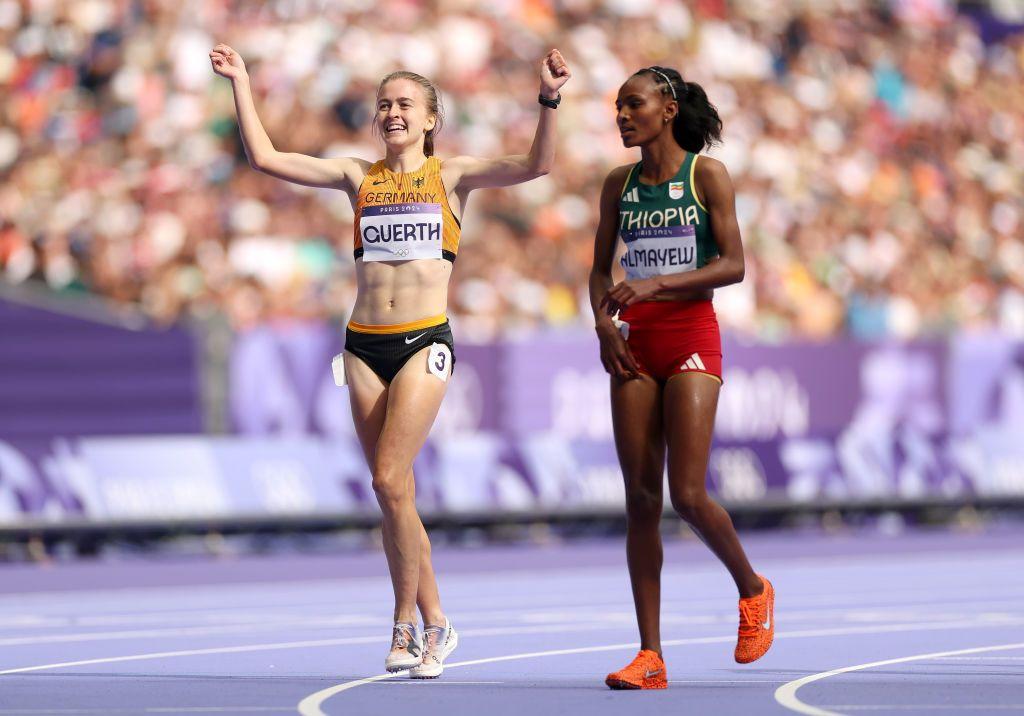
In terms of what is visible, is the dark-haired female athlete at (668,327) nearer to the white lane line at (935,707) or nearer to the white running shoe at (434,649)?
the white running shoe at (434,649)

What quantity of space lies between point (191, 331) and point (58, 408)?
1285 mm

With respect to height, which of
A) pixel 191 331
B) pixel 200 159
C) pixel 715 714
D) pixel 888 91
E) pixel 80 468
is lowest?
pixel 715 714

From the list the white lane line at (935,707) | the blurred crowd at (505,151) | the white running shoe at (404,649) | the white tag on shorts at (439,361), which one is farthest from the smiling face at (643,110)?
the blurred crowd at (505,151)

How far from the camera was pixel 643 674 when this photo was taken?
7.66m

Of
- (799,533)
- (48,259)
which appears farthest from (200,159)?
(799,533)

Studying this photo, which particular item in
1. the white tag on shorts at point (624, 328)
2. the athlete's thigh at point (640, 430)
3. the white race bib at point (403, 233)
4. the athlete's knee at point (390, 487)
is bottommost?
the athlete's knee at point (390, 487)

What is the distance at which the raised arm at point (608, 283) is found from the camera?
25.9 ft

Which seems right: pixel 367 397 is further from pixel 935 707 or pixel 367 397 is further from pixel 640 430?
pixel 935 707

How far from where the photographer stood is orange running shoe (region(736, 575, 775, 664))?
805 cm

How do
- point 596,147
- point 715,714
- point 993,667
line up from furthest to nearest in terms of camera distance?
1. point 596,147
2. point 993,667
3. point 715,714

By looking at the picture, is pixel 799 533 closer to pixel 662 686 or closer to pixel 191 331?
pixel 191 331

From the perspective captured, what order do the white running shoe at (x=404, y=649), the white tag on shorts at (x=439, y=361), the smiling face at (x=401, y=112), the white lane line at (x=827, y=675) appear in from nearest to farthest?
1. the white lane line at (x=827, y=675)
2. the white running shoe at (x=404, y=649)
3. the white tag on shorts at (x=439, y=361)
4. the smiling face at (x=401, y=112)

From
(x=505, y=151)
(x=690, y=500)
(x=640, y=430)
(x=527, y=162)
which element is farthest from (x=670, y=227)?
(x=505, y=151)

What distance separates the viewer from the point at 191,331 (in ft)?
57.6
